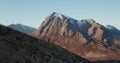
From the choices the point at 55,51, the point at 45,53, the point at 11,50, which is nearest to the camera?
the point at 11,50

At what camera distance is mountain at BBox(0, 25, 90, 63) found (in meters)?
48.5

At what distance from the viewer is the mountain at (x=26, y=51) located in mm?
48528

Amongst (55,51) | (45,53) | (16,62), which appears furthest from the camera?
(55,51)

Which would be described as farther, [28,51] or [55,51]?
[55,51]

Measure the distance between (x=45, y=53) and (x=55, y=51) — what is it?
4884 millimetres

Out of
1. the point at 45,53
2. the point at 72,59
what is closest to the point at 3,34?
the point at 45,53

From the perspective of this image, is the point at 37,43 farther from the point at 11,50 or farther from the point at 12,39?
the point at 11,50

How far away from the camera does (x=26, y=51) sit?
173 ft

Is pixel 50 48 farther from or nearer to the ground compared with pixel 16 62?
farther from the ground

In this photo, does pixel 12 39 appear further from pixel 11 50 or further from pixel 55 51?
pixel 55 51

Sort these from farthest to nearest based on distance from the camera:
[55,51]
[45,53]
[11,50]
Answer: [55,51], [45,53], [11,50]

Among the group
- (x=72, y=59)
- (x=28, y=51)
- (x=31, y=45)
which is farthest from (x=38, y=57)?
(x=72, y=59)

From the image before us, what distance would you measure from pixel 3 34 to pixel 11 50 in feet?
25.4

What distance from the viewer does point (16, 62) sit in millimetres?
46375
